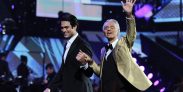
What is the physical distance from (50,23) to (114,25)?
30.2 feet

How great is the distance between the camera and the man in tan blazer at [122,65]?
437cm

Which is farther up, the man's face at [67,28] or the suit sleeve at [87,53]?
the man's face at [67,28]

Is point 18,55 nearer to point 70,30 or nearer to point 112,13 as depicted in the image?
point 112,13

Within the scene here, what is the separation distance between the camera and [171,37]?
529 inches

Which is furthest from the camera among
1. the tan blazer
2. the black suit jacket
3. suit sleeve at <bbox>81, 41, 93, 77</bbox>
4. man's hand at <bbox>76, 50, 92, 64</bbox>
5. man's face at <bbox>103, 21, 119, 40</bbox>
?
the black suit jacket

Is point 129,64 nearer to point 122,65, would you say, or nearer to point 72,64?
point 122,65

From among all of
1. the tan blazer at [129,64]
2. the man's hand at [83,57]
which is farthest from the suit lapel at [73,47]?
the tan blazer at [129,64]

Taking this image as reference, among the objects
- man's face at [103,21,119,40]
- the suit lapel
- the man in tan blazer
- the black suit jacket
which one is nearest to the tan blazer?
the man in tan blazer

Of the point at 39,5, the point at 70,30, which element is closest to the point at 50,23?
the point at 39,5

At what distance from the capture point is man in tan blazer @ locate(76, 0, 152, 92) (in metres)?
4.37

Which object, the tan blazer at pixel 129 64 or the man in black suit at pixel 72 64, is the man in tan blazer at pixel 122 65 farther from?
the man in black suit at pixel 72 64

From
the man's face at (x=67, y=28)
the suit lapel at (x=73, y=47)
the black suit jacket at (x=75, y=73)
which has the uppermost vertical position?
the man's face at (x=67, y=28)

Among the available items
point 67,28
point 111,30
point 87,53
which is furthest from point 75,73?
point 111,30

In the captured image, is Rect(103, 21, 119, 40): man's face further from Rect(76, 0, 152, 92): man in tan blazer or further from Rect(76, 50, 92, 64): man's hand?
Rect(76, 50, 92, 64): man's hand
